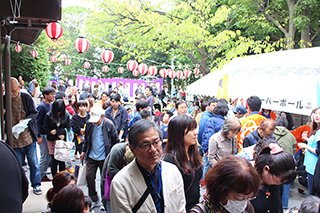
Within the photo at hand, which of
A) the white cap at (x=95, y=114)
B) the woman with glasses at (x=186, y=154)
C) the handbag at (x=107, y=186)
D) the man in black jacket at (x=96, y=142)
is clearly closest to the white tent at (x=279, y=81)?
the woman with glasses at (x=186, y=154)

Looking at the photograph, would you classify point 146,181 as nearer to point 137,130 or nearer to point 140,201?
point 140,201

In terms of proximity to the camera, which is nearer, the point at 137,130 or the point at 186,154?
the point at 137,130

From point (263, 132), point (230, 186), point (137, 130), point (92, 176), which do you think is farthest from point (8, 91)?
point (263, 132)

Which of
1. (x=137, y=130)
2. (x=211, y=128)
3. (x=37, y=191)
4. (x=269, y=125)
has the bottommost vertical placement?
(x=37, y=191)

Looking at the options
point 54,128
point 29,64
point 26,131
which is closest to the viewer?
point 26,131

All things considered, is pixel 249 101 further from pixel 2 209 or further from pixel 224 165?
pixel 2 209

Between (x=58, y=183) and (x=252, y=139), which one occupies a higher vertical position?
(x=252, y=139)

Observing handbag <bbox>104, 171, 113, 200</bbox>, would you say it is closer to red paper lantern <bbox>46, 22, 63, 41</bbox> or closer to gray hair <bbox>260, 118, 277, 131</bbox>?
gray hair <bbox>260, 118, 277, 131</bbox>

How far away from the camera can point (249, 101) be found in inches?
201

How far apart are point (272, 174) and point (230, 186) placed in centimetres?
76

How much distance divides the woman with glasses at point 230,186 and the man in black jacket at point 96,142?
287cm

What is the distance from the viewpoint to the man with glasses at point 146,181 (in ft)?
5.68

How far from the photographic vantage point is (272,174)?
231 cm

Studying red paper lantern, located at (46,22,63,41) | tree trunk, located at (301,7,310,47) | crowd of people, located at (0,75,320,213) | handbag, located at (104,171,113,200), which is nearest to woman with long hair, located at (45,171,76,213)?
crowd of people, located at (0,75,320,213)
